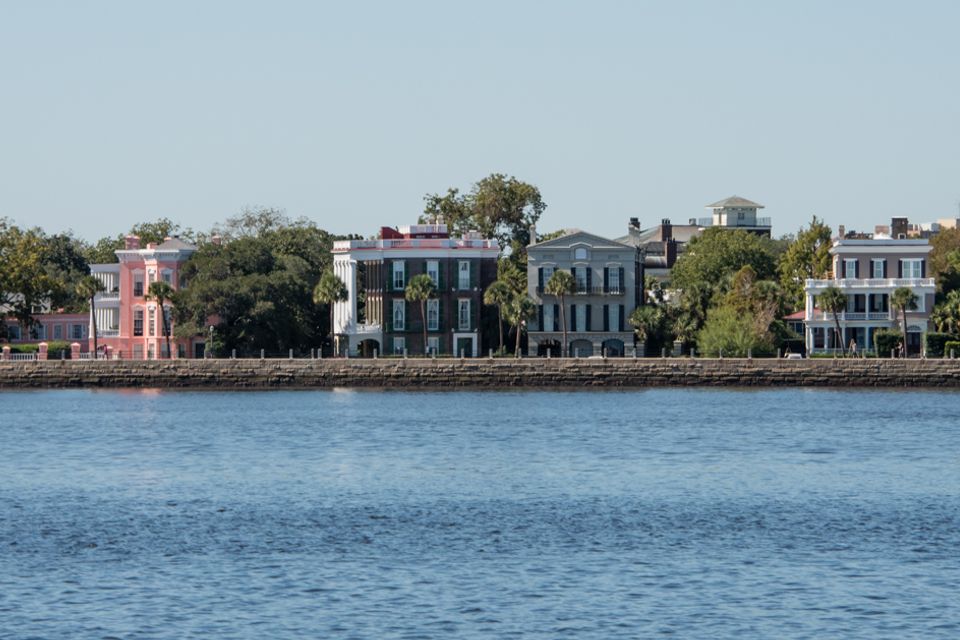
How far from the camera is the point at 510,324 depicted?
125 meters

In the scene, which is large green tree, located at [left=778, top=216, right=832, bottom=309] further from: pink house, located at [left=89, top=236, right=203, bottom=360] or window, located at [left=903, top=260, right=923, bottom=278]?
pink house, located at [left=89, top=236, right=203, bottom=360]

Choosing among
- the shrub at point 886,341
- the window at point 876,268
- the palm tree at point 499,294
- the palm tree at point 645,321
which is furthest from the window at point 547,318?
the shrub at point 886,341

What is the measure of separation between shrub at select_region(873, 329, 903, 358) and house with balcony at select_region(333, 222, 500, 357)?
88.8 feet

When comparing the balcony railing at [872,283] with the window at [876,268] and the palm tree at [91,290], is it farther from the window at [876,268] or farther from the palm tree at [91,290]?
the palm tree at [91,290]

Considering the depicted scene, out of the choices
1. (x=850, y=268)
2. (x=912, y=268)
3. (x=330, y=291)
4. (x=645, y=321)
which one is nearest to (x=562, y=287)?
(x=645, y=321)

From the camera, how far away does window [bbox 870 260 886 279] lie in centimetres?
11825

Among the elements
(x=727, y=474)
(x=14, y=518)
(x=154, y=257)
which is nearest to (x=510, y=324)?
(x=154, y=257)

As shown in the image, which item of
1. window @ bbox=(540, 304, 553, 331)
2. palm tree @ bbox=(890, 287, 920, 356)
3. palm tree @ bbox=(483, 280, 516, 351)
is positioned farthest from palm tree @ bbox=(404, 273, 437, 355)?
palm tree @ bbox=(890, 287, 920, 356)

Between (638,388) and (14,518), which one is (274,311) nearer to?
(638,388)

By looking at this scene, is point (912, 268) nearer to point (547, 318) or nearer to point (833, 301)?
point (833, 301)

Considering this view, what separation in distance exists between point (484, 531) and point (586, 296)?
82879mm

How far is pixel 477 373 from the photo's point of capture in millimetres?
108125

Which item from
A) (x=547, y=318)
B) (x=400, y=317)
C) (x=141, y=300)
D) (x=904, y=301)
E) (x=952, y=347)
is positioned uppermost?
(x=141, y=300)

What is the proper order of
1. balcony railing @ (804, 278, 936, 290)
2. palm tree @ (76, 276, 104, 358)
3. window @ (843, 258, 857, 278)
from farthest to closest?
palm tree @ (76, 276, 104, 358) → window @ (843, 258, 857, 278) → balcony railing @ (804, 278, 936, 290)
